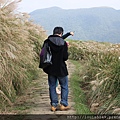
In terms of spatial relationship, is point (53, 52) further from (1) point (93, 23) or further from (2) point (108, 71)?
(1) point (93, 23)

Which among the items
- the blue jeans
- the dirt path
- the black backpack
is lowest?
the dirt path

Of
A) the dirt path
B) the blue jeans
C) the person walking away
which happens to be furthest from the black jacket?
the dirt path

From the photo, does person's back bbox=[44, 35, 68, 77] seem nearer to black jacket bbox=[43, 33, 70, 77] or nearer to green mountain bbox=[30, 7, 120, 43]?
black jacket bbox=[43, 33, 70, 77]

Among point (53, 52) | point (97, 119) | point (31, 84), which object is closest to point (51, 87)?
point (53, 52)

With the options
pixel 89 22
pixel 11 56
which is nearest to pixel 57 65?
pixel 11 56

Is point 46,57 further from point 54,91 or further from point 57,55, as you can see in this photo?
point 54,91

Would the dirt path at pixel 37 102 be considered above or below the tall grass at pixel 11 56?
below

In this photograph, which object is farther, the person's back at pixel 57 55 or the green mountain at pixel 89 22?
the green mountain at pixel 89 22

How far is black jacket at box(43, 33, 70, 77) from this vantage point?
4.85m

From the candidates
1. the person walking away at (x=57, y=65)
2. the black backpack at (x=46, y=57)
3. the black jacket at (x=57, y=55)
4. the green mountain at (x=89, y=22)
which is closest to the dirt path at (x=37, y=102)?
the person walking away at (x=57, y=65)

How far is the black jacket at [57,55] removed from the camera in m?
4.85

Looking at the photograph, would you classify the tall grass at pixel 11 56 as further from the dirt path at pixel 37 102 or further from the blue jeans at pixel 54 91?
the blue jeans at pixel 54 91

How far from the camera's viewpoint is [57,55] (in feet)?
16.0

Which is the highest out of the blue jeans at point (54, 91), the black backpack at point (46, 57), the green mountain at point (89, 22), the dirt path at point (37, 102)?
the black backpack at point (46, 57)
